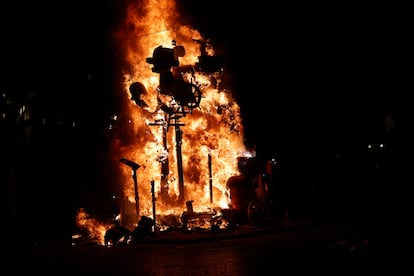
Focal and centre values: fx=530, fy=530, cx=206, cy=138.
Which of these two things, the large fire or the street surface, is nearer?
the street surface

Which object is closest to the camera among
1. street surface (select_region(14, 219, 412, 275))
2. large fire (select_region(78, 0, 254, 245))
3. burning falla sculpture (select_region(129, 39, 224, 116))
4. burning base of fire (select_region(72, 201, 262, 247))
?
street surface (select_region(14, 219, 412, 275))

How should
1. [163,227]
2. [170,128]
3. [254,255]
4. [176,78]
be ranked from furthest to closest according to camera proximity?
[170,128]
[176,78]
[163,227]
[254,255]

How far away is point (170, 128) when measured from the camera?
2430 centimetres

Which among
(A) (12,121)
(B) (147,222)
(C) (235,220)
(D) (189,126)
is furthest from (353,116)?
(A) (12,121)

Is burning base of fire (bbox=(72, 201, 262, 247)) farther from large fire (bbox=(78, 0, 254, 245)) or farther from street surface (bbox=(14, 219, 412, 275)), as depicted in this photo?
large fire (bbox=(78, 0, 254, 245))

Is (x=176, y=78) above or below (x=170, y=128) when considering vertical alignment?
above

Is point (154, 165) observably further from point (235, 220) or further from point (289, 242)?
point (289, 242)

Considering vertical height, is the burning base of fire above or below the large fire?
below

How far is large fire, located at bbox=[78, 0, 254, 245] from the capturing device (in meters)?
23.5

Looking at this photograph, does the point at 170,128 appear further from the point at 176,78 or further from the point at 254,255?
the point at 254,255

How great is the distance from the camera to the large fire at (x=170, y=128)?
77.3 feet

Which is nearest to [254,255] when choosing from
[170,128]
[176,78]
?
[176,78]

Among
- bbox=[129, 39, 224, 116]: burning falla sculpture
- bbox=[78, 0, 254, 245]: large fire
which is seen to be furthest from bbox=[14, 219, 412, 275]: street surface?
bbox=[129, 39, 224, 116]: burning falla sculpture

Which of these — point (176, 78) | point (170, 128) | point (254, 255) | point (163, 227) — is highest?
point (176, 78)
